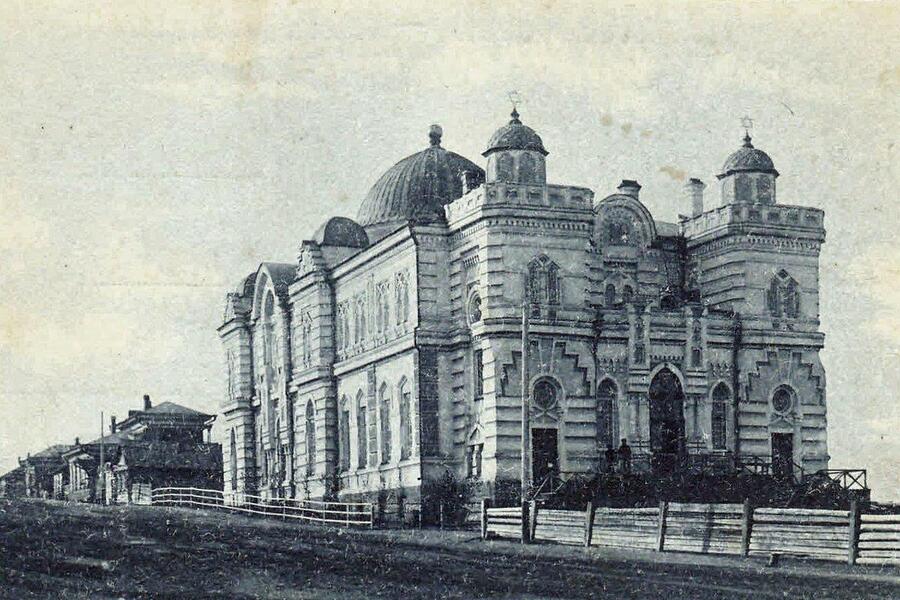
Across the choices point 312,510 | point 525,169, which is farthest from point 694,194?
point 312,510

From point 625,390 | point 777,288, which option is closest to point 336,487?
point 625,390

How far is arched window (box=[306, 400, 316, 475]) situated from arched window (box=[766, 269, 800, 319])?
1912 centimetres

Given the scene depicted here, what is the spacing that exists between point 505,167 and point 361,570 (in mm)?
23019

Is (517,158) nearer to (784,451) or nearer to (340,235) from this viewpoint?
(340,235)

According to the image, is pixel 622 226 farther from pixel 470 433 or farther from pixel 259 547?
pixel 259 547

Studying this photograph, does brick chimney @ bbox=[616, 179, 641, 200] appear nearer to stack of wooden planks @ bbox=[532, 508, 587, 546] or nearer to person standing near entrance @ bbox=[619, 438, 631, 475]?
person standing near entrance @ bbox=[619, 438, 631, 475]

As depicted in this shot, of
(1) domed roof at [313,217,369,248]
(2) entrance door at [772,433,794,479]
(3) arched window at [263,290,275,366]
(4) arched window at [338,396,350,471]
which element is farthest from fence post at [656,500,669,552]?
(3) arched window at [263,290,275,366]

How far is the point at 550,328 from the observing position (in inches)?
1928

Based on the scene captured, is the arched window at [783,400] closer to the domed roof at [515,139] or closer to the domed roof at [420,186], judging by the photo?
the domed roof at [515,139]

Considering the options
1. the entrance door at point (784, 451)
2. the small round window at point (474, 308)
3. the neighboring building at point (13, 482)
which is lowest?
the neighboring building at point (13, 482)

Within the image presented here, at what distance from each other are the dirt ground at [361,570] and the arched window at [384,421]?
1449cm

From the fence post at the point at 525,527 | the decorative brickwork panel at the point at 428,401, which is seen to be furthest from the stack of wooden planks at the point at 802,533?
the decorative brickwork panel at the point at 428,401

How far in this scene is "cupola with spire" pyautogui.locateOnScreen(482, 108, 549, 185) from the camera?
49.6 metres

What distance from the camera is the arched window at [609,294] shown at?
2154 inches
